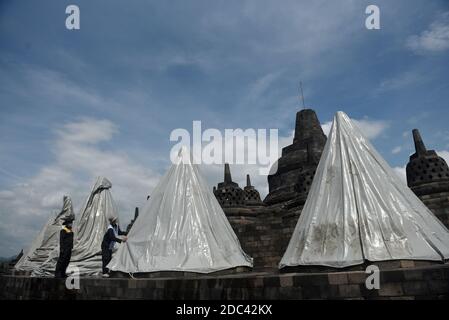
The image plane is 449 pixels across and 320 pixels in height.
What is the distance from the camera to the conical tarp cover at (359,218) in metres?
4.19

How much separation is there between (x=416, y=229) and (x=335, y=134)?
7.48ft

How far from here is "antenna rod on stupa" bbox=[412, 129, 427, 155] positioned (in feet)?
35.7

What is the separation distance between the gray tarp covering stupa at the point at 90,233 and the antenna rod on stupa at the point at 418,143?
1136cm

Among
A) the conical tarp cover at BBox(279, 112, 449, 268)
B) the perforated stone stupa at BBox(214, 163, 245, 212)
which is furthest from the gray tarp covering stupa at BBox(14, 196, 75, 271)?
the conical tarp cover at BBox(279, 112, 449, 268)

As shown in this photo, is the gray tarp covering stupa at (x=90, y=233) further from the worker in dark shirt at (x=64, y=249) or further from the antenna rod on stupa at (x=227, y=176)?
the antenna rod on stupa at (x=227, y=176)

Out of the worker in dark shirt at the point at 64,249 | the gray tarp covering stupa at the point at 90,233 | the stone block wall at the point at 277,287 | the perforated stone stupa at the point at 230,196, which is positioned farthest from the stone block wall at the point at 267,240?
the worker in dark shirt at the point at 64,249

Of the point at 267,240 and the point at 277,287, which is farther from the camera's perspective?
the point at 267,240

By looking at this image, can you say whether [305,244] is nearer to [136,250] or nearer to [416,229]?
[416,229]

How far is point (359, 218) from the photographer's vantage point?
4.52 m

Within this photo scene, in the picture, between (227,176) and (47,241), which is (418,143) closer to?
(227,176)

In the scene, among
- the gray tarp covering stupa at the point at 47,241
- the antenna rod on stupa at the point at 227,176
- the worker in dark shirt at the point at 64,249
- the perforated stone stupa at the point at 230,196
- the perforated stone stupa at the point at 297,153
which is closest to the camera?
the worker in dark shirt at the point at 64,249

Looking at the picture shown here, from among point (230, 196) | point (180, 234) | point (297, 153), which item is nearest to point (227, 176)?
point (230, 196)

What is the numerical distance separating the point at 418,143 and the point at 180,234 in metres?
10.2

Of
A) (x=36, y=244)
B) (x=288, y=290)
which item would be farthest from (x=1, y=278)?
(x=288, y=290)
